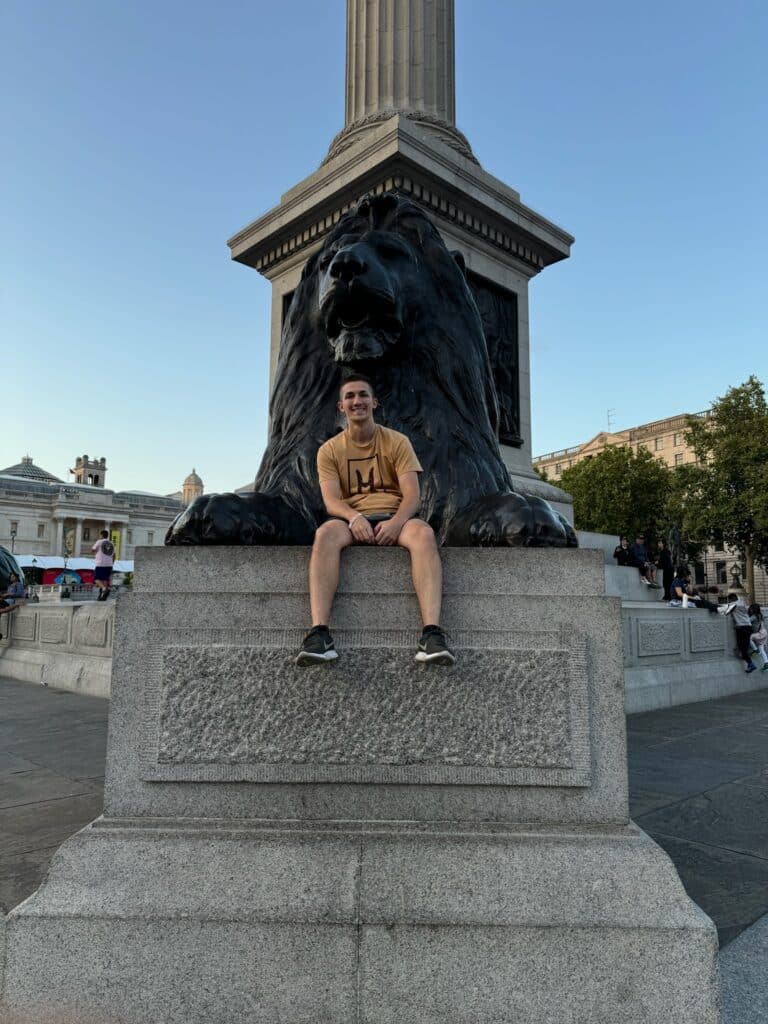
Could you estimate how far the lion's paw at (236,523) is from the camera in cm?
252

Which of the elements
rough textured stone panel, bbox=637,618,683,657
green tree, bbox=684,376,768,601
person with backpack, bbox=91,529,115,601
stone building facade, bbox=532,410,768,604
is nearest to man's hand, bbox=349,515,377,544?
rough textured stone panel, bbox=637,618,683,657

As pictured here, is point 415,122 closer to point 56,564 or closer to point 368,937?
point 368,937

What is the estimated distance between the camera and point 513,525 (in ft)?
7.98

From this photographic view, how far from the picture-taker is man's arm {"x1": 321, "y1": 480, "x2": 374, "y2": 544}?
2.29 meters

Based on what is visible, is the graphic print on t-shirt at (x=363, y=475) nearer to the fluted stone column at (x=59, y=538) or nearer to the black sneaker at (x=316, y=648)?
the black sneaker at (x=316, y=648)

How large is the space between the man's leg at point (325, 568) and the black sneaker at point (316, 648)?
3 cm

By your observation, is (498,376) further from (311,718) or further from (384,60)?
(311,718)

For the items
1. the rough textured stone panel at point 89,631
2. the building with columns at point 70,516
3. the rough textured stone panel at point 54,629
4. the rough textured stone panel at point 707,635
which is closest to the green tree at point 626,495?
the rough textured stone panel at point 707,635

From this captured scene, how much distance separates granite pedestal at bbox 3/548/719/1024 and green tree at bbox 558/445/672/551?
41710 millimetres

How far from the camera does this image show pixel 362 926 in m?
1.85

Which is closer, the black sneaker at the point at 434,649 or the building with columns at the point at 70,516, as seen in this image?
the black sneaker at the point at 434,649

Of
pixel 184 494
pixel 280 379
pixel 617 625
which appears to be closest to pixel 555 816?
pixel 617 625

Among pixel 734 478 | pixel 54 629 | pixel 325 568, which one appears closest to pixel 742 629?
pixel 325 568

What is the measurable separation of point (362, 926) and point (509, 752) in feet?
2.01
